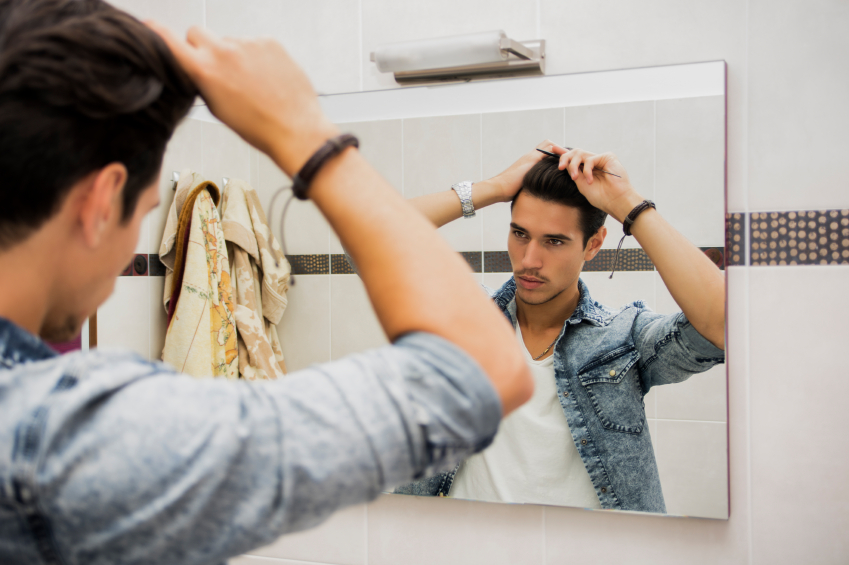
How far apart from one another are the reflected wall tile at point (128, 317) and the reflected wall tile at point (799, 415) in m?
1.39

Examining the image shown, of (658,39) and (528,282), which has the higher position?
(658,39)

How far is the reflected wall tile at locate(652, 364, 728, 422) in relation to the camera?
1262mm

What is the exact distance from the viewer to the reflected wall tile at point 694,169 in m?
1.25

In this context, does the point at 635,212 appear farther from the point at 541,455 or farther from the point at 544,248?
the point at 541,455

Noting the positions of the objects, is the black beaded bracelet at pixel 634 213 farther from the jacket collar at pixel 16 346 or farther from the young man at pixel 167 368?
the jacket collar at pixel 16 346

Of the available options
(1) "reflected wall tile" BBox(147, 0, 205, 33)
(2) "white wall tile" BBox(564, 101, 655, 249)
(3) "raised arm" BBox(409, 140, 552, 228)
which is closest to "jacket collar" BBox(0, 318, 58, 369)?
(3) "raised arm" BBox(409, 140, 552, 228)

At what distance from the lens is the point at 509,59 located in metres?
1.34

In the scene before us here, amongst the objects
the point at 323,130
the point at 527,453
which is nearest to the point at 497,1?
the point at 527,453

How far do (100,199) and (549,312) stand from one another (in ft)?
3.44

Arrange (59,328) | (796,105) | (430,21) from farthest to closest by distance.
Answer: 1. (430,21)
2. (796,105)
3. (59,328)

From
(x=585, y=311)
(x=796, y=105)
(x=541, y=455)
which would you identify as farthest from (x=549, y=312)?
(x=796, y=105)

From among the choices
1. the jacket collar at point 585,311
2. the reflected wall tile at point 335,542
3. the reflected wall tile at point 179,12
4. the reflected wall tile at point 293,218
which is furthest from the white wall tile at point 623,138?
the reflected wall tile at point 179,12

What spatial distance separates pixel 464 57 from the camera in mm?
1328

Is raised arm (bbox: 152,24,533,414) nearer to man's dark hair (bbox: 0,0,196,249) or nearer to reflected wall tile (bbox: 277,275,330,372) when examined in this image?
man's dark hair (bbox: 0,0,196,249)
